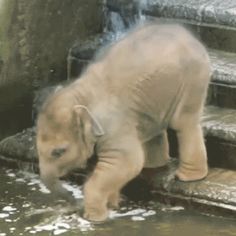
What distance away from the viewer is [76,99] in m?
5.30

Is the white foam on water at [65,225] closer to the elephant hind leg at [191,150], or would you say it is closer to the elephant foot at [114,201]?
the elephant foot at [114,201]

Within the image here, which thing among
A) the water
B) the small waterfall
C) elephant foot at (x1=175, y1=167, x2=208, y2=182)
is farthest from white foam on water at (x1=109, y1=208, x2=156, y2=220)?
the small waterfall

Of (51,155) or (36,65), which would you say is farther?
(36,65)

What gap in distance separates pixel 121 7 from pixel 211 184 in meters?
1.82

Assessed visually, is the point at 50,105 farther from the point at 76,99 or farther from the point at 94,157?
the point at 94,157

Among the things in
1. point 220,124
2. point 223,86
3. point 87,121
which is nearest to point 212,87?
point 223,86

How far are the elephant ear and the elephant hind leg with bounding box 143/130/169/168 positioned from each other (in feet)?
2.03

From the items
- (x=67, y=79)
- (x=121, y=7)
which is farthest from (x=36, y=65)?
(x=121, y=7)

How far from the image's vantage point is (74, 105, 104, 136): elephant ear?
5211mm

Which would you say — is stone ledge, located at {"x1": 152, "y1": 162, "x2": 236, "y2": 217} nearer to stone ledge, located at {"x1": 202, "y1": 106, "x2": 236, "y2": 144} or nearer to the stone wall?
stone ledge, located at {"x1": 202, "y1": 106, "x2": 236, "y2": 144}

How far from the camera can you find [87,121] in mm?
5230

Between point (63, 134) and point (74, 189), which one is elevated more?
point (63, 134)

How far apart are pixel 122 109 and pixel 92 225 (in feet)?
2.05

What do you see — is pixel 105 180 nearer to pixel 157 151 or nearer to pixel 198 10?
pixel 157 151
